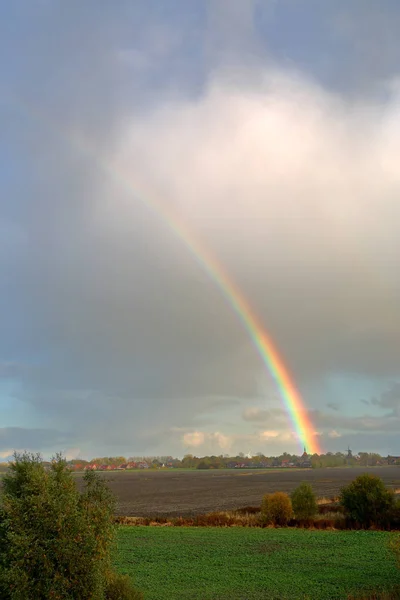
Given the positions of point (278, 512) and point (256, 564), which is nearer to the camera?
point (256, 564)

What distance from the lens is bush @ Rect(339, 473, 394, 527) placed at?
189ft

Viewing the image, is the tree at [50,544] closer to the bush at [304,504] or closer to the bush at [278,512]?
the bush at [278,512]

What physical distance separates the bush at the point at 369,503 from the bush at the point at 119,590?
143ft

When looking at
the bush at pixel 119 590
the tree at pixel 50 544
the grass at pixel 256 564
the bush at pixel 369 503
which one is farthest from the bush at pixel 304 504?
the tree at pixel 50 544

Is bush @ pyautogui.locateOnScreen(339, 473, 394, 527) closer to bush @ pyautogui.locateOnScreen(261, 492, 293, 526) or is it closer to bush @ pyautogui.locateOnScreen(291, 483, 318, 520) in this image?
bush @ pyautogui.locateOnScreen(291, 483, 318, 520)

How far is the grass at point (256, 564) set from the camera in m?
27.3

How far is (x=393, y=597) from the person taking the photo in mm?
24188

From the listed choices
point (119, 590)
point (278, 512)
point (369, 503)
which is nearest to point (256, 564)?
point (119, 590)

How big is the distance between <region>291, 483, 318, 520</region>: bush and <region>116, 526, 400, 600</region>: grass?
8.88 m

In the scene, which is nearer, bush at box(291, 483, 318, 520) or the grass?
the grass

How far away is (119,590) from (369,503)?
148 feet

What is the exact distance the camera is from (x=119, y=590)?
62.5 ft

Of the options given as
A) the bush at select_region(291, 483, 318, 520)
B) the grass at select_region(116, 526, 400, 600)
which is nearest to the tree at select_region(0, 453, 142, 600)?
the grass at select_region(116, 526, 400, 600)

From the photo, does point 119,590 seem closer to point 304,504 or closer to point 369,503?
point 369,503
